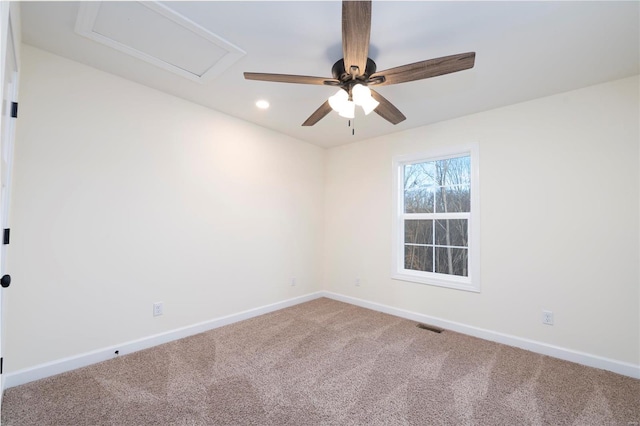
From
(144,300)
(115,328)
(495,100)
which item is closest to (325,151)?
(495,100)

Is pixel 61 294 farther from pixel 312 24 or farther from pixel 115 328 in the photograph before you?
pixel 312 24

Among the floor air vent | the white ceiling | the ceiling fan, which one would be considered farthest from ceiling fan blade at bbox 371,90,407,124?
the floor air vent

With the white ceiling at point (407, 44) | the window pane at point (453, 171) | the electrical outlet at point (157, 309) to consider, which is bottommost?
the electrical outlet at point (157, 309)

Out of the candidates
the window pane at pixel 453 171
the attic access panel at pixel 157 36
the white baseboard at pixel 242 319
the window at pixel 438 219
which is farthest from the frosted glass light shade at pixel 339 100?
the white baseboard at pixel 242 319

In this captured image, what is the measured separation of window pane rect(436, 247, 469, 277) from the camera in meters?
3.23

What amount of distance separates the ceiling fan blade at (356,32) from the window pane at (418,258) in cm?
246

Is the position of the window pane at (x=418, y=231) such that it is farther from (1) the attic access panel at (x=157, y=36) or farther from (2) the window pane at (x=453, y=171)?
(1) the attic access panel at (x=157, y=36)

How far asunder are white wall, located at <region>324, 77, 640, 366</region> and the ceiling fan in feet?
4.88

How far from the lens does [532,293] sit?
8.83ft

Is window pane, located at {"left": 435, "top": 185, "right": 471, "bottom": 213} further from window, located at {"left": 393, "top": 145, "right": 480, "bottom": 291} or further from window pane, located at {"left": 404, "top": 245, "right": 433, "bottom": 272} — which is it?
window pane, located at {"left": 404, "top": 245, "right": 433, "bottom": 272}

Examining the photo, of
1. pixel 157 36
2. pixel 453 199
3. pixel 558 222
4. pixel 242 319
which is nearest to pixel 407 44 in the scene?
pixel 157 36

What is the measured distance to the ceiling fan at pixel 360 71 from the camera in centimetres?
139

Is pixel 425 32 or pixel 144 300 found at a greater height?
pixel 425 32

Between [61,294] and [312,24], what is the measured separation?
2659 millimetres
